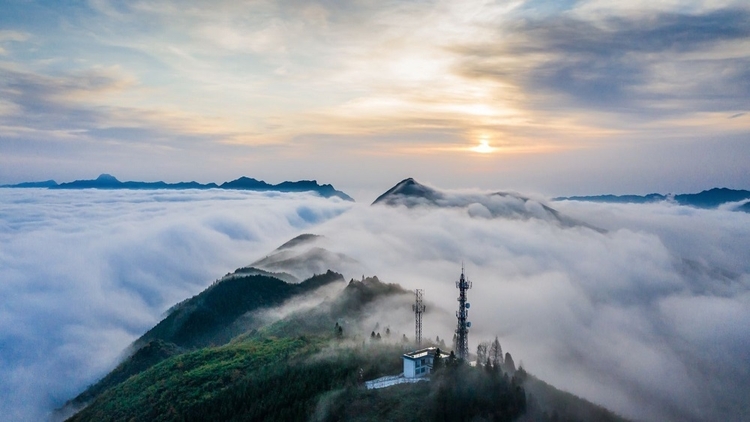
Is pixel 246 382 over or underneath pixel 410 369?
underneath

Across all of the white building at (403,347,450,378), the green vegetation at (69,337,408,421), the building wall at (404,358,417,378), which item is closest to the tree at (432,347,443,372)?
the white building at (403,347,450,378)

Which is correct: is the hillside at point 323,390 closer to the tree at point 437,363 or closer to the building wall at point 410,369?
the tree at point 437,363

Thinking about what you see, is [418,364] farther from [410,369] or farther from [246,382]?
[246,382]

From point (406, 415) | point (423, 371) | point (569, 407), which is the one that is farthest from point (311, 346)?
point (569, 407)

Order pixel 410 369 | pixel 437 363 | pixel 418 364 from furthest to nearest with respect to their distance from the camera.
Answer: pixel 418 364, pixel 410 369, pixel 437 363

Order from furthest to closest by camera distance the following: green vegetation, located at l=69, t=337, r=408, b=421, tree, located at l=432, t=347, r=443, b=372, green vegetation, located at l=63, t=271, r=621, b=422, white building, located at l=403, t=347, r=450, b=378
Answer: green vegetation, located at l=69, t=337, r=408, b=421, white building, located at l=403, t=347, r=450, b=378, tree, located at l=432, t=347, r=443, b=372, green vegetation, located at l=63, t=271, r=621, b=422

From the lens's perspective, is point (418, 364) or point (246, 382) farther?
point (246, 382)

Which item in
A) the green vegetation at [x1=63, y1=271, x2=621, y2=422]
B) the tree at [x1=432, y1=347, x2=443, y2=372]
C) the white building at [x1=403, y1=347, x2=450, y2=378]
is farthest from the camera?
→ the white building at [x1=403, y1=347, x2=450, y2=378]

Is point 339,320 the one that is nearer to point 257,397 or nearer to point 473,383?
point 257,397

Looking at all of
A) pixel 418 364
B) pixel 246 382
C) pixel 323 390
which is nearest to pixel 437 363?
pixel 418 364

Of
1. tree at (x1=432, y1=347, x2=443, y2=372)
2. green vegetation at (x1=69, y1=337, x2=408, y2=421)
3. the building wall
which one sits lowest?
green vegetation at (x1=69, y1=337, x2=408, y2=421)

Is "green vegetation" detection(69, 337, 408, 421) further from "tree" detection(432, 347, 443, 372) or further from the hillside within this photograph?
"tree" detection(432, 347, 443, 372)

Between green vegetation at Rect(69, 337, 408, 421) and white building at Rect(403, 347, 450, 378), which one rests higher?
white building at Rect(403, 347, 450, 378)

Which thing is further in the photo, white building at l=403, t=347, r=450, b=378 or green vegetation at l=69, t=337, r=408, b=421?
green vegetation at l=69, t=337, r=408, b=421
